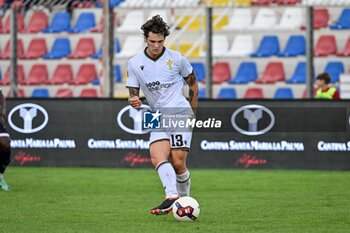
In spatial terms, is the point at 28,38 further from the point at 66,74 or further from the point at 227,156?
the point at 227,156

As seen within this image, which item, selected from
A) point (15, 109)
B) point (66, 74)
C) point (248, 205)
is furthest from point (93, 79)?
point (248, 205)

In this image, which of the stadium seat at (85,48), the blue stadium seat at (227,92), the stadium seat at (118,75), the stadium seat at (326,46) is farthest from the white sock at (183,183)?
the stadium seat at (85,48)

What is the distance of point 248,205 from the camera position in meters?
12.7

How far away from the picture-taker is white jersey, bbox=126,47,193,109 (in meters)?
11.1

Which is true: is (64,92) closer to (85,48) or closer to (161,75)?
(85,48)

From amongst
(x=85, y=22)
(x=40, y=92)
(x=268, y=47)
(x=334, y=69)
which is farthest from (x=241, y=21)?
(x=40, y=92)

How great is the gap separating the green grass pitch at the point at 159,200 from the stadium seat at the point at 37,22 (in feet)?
28.5

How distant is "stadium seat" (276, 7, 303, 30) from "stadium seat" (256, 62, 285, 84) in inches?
41.6

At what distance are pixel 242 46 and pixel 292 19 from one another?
4.92 ft

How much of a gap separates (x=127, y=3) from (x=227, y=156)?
419 centimetres

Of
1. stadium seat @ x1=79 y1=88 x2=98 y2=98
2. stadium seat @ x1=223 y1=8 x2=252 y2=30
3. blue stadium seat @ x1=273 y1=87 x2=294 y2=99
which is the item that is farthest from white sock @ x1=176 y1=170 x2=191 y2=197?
stadium seat @ x1=223 y1=8 x2=252 y2=30

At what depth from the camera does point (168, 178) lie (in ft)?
35.6

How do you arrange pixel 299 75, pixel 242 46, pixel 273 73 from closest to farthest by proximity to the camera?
pixel 299 75 < pixel 273 73 < pixel 242 46

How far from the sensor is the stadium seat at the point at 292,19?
26.0m
